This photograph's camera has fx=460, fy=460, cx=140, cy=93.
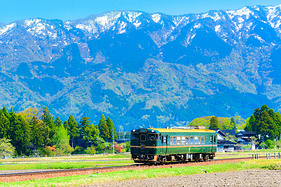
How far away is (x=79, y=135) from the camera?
176750 millimetres

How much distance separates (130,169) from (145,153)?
551 cm

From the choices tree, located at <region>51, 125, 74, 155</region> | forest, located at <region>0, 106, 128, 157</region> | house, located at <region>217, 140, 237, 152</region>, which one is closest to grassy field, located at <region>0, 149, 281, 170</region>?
forest, located at <region>0, 106, 128, 157</region>

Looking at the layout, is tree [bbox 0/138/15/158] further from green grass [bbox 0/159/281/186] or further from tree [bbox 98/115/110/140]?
green grass [bbox 0/159/281/186]

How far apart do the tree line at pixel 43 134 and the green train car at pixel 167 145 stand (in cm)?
8726

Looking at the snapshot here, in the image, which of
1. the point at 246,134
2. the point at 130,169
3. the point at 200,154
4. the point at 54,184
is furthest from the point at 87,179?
the point at 246,134

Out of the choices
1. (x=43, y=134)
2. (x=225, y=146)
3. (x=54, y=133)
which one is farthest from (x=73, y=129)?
(x=225, y=146)

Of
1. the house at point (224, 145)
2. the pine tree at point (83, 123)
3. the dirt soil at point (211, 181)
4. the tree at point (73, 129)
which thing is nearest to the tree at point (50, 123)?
the tree at point (73, 129)

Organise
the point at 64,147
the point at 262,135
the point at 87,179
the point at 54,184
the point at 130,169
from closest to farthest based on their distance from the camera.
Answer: the point at 54,184 < the point at 87,179 < the point at 130,169 < the point at 64,147 < the point at 262,135

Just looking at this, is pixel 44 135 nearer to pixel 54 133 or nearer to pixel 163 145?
pixel 54 133

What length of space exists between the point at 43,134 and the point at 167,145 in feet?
367

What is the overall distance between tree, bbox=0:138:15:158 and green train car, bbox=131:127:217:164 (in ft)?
275

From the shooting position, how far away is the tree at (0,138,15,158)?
429ft

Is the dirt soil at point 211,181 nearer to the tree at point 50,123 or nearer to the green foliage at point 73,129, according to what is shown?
the tree at point 50,123

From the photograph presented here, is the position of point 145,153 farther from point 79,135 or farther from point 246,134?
point 246,134
